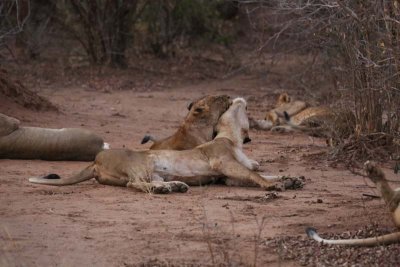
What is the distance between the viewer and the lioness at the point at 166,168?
25.7 feet

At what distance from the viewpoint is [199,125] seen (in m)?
8.54

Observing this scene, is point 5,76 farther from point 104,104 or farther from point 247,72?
point 247,72

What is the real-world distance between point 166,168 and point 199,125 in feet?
2.41

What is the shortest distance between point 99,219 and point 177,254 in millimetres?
1092

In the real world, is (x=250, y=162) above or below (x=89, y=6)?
below

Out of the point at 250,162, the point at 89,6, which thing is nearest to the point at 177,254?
the point at 250,162

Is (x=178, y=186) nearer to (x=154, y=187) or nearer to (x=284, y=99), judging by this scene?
(x=154, y=187)

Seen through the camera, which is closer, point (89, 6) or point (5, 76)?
point (5, 76)

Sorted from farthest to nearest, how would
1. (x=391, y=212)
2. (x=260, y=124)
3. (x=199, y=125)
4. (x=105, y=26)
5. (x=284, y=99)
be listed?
(x=105, y=26) < (x=284, y=99) < (x=260, y=124) < (x=199, y=125) < (x=391, y=212)

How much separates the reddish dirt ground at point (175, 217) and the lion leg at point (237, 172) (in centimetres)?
9

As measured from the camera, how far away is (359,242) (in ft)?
18.5

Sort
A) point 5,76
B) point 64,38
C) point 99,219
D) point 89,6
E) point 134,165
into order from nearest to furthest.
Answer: point 99,219 → point 134,165 → point 5,76 → point 89,6 → point 64,38

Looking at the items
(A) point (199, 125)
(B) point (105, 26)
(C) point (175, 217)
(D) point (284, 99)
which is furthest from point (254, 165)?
(B) point (105, 26)

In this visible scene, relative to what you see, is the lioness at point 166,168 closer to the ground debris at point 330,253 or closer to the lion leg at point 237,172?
the lion leg at point 237,172
